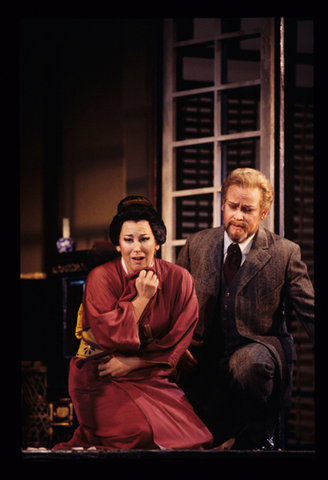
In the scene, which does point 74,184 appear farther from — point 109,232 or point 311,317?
point 311,317

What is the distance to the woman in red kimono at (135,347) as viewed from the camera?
3783 mm

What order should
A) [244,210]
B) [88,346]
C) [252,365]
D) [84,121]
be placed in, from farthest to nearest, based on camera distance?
1. [84,121]
2. [244,210]
3. [88,346]
4. [252,365]

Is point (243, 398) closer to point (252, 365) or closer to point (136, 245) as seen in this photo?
point (252, 365)

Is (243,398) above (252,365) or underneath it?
underneath

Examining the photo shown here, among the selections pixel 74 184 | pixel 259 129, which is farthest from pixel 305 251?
pixel 74 184

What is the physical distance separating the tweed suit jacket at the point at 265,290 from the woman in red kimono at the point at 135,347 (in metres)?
0.13

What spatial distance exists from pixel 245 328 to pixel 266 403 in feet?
1.62

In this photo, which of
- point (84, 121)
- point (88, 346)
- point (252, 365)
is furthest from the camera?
point (84, 121)

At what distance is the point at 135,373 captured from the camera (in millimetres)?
3871

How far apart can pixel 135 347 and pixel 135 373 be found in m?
0.17

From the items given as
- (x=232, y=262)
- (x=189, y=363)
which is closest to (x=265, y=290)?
(x=232, y=262)

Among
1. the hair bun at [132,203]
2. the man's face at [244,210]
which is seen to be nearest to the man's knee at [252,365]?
the man's face at [244,210]

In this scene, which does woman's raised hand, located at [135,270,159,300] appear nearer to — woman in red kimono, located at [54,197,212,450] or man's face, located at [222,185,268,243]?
woman in red kimono, located at [54,197,212,450]

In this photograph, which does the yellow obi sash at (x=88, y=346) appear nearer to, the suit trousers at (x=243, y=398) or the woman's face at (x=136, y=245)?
the woman's face at (x=136, y=245)
